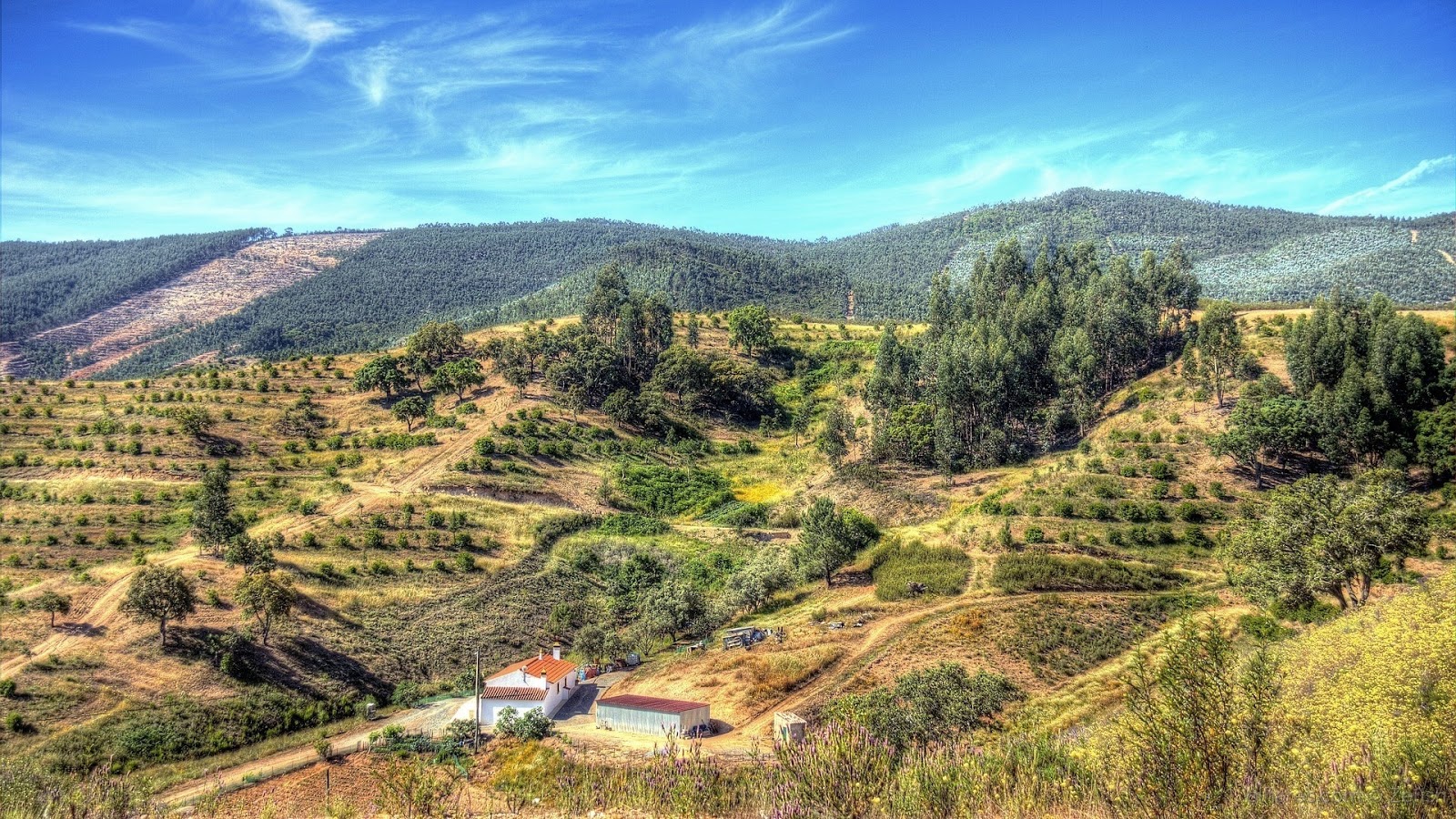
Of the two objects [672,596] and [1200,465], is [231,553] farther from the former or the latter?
[1200,465]

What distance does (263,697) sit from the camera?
37625mm

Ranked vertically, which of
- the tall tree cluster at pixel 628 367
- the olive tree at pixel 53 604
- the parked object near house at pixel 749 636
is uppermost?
the tall tree cluster at pixel 628 367

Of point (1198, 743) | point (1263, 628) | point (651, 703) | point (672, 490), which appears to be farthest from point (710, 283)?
point (1198, 743)

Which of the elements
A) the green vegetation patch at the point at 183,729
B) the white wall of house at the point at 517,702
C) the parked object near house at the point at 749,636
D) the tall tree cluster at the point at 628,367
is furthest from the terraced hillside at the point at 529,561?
the tall tree cluster at the point at 628,367

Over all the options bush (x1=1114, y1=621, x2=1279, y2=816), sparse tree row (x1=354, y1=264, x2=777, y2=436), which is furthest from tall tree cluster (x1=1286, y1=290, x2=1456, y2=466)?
sparse tree row (x1=354, y1=264, x2=777, y2=436)

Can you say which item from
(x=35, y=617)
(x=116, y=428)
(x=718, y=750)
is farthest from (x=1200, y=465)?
(x=116, y=428)

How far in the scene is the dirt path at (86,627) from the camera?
118ft

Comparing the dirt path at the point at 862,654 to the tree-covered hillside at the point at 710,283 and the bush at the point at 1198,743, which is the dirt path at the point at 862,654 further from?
the tree-covered hillside at the point at 710,283

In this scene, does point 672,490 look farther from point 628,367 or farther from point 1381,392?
point 1381,392

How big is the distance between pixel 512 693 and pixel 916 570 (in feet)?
89.7

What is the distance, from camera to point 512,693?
123 ft

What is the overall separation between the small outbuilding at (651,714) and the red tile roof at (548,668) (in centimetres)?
356

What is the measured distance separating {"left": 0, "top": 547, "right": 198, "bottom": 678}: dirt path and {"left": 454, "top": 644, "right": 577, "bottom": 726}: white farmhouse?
20.8 metres

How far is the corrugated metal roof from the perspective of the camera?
3373 centimetres
